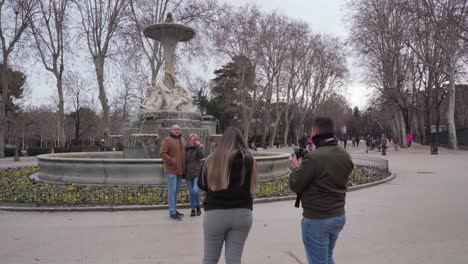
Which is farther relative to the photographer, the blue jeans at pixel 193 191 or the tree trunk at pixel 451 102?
the tree trunk at pixel 451 102

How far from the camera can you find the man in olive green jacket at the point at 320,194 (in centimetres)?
334

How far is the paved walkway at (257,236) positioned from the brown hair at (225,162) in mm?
2084

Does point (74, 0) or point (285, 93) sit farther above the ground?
point (74, 0)

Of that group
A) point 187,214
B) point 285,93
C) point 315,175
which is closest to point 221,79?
point 285,93

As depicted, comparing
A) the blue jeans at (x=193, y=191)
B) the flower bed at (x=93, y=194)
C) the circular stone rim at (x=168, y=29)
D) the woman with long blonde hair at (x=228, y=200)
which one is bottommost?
the flower bed at (x=93, y=194)

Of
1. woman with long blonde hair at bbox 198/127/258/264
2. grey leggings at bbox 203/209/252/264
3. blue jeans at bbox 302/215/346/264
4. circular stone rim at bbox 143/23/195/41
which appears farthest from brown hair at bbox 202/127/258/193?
circular stone rim at bbox 143/23/195/41

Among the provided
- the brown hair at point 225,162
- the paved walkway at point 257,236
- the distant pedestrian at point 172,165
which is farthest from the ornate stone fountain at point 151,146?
the brown hair at point 225,162

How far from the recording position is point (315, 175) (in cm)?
335

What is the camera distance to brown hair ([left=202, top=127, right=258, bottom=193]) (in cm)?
330

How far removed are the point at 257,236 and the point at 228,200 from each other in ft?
10.3

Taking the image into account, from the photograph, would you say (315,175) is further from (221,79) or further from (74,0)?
(221,79)

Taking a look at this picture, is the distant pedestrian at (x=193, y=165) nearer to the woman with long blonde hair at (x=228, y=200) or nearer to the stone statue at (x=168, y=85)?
the woman with long blonde hair at (x=228, y=200)

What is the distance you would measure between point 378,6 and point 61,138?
101ft

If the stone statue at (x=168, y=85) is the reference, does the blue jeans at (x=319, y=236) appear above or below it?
below
